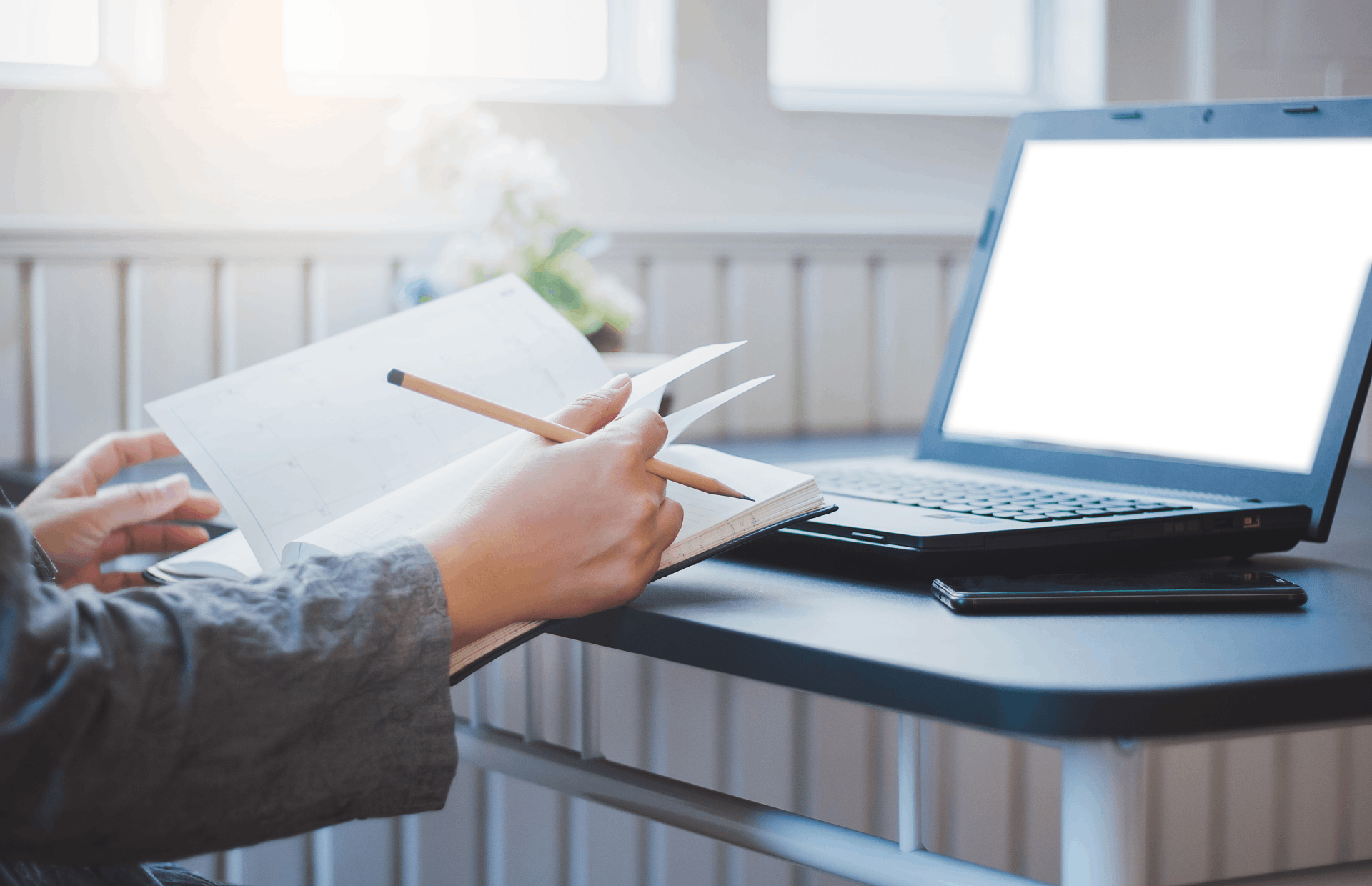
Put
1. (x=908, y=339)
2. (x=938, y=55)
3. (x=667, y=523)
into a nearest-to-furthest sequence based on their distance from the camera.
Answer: (x=667, y=523) < (x=908, y=339) < (x=938, y=55)

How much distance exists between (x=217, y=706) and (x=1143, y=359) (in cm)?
64

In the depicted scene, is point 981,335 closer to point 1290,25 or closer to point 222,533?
point 222,533

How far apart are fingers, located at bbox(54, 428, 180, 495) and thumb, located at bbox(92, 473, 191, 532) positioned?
40 mm

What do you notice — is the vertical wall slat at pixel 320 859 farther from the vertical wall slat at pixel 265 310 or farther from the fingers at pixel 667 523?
the fingers at pixel 667 523

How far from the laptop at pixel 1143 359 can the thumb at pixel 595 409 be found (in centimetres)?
11

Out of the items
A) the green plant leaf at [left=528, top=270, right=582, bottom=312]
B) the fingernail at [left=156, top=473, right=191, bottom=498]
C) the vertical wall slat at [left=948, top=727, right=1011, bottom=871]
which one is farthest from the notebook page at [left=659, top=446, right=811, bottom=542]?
the vertical wall slat at [left=948, top=727, right=1011, bottom=871]

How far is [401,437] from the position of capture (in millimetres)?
632

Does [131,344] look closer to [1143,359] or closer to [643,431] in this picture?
[643,431]

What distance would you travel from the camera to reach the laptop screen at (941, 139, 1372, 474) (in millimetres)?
667

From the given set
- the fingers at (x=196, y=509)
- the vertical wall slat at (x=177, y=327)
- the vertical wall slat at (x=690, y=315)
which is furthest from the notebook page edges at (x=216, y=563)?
the vertical wall slat at (x=690, y=315)

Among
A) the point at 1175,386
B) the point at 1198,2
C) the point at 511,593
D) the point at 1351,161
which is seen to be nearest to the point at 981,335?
the point at 1175,386

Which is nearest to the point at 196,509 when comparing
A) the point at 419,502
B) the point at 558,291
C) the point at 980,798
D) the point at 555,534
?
the point at 419,502

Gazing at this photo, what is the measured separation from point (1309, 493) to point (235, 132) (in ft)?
3.94

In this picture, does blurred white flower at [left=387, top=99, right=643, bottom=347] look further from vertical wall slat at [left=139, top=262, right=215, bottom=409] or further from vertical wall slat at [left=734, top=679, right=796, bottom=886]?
vertical wall slat at [left=734, top=679, right=796, bottom=886]
